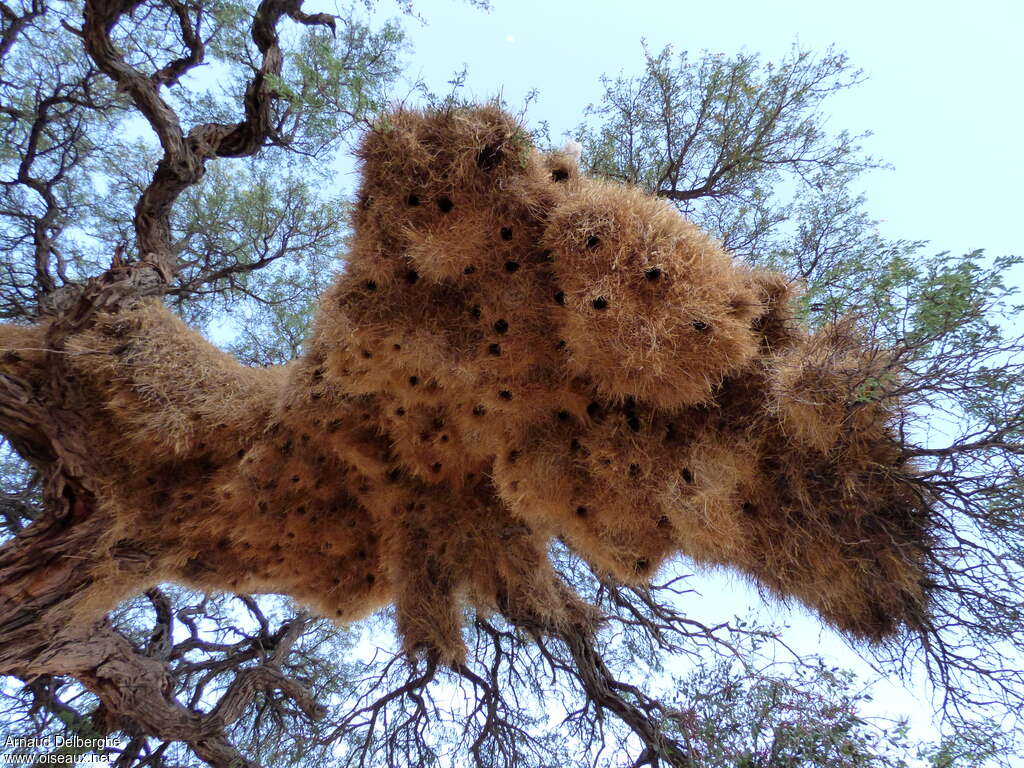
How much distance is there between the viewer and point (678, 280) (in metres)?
2.84

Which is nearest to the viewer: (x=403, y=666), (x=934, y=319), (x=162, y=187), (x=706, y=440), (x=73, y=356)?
(x=934, y=319)

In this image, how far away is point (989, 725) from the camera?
2762 mm

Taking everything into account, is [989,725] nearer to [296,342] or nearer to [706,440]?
[706,440]

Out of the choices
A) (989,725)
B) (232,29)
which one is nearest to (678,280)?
(989,725)

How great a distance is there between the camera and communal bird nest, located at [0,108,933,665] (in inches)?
113

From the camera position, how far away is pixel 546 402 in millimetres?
3428

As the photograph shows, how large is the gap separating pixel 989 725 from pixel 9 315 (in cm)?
862

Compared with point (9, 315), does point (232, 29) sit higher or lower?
higher

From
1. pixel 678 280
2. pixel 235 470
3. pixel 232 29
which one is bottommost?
pixel 235 470

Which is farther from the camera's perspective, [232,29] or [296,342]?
[296,342]

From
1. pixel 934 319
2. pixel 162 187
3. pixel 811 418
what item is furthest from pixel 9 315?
pixel 934 319

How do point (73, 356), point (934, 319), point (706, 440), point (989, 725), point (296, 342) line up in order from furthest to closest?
point (296, 342)
point (73, 356)
point (706, 440)
point (989, 725)
point (934, 319)

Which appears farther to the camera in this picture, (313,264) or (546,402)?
A: (313,264)

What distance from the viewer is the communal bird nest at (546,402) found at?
2879 millimetres
